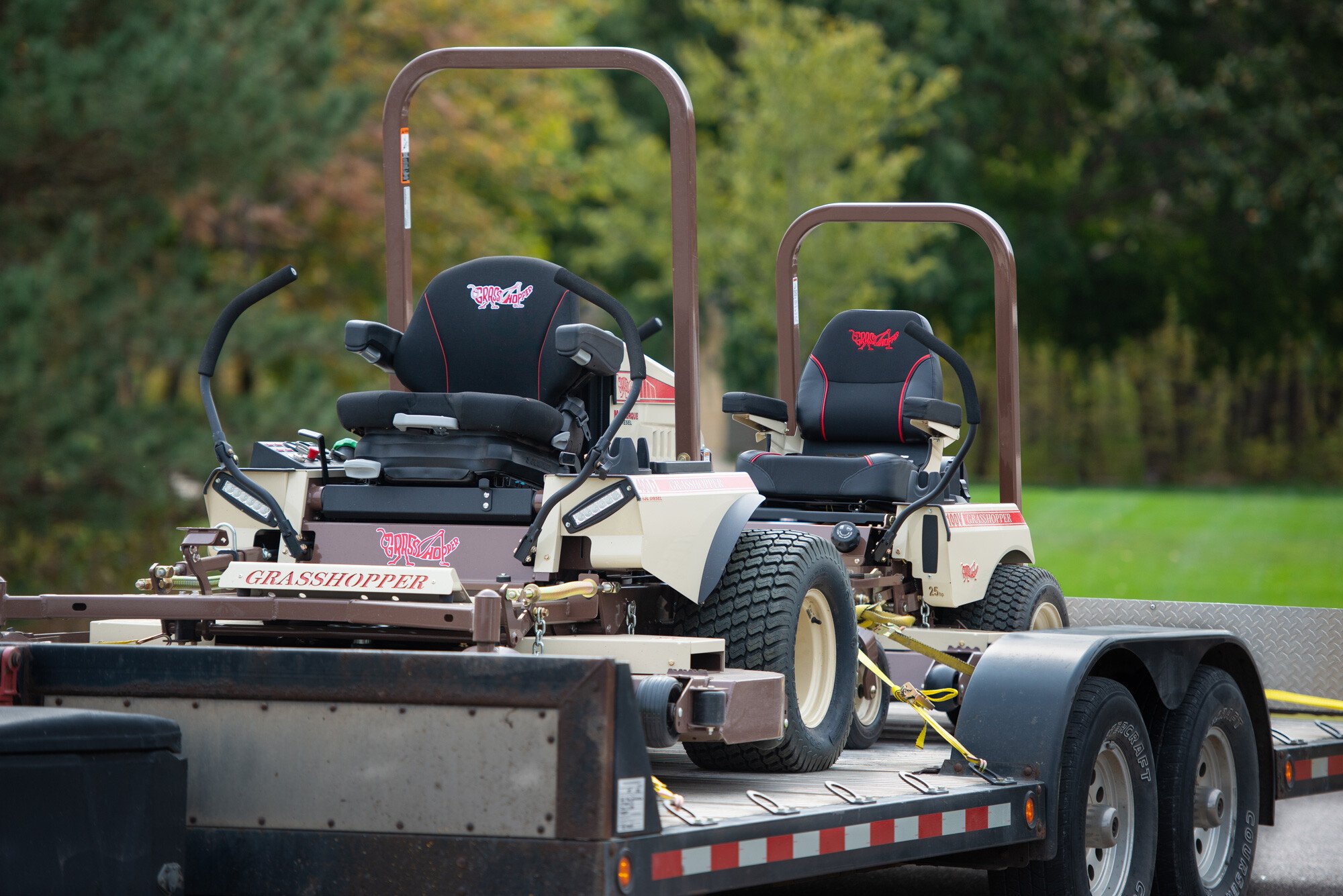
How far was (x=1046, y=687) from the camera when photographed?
5.26 m

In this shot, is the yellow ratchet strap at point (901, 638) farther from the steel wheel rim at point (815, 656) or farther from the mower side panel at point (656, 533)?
the mower side panel at point (656, 533)

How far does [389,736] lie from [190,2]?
1462 centimetres

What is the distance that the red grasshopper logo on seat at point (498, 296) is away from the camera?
19.0 feet

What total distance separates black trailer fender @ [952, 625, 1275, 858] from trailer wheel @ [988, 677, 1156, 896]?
11cm

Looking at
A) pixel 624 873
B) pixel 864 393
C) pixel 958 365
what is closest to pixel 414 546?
pixel 624 873

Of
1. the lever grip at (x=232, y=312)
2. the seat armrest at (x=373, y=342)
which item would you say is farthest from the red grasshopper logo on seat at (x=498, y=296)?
the lever grip at (x=232, y=312)

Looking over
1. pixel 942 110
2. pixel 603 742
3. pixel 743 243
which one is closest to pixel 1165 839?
pixel 603 742

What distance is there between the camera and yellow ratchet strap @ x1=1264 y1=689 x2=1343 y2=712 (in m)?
7.60

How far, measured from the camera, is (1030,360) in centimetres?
3997

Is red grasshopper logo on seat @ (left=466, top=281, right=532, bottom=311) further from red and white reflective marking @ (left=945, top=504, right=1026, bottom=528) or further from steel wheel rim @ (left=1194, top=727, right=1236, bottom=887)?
steel wheel rim @ (left=1194, top=727, right=1236, bottom=887)

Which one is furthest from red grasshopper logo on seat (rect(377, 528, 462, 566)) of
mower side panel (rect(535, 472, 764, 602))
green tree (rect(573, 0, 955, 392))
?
green tree (rect(573, 0, 955, 392))

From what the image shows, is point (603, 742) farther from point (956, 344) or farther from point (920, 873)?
point (956, 344)

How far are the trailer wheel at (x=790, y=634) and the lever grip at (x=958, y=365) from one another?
50.2 inches

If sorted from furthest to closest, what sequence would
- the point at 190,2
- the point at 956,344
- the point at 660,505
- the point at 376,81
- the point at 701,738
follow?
the point at 956,344, the point at 376,81, the point at 190,2, the point at 660,505, the point at 701,738
